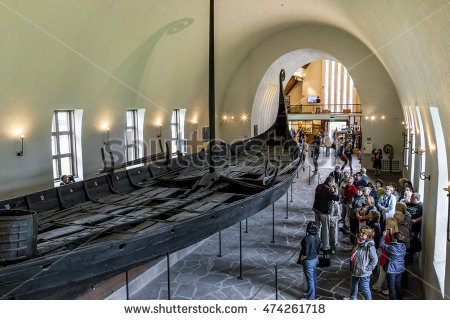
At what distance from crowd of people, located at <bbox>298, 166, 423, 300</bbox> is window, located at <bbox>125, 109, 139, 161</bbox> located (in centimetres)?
915

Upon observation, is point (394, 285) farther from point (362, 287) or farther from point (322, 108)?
point (322, 108)

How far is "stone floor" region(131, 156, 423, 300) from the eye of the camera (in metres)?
7.25

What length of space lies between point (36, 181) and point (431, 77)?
10.2m

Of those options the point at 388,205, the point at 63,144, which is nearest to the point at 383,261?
the point at 388,205

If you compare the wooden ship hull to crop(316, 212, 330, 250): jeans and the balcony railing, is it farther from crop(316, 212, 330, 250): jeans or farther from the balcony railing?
the balcony railing

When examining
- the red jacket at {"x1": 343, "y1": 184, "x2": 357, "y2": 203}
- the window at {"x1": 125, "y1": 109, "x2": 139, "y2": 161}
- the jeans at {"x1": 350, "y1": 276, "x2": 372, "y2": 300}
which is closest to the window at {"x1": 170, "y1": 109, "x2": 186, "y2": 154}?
the window at {"x1": 125, "y1": 109, "x2": 139, "y2": 161}

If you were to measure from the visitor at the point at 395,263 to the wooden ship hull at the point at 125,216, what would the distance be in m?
2.56

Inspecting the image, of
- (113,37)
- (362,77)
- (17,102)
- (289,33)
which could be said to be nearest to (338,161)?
(362,77)

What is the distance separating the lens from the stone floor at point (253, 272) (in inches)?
285

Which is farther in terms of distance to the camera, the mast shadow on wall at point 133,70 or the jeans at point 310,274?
the mast shadow on wall at point 133,70

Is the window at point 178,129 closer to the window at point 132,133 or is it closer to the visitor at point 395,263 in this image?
the window at point 132,133

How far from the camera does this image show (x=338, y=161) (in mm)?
22984

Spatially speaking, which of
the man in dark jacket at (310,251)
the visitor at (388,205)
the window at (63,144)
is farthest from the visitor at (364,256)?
the window at (63,144)

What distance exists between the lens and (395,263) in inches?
258
